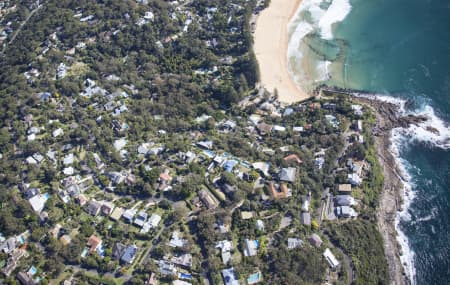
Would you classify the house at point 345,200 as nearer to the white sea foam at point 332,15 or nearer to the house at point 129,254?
the house at point 129,254

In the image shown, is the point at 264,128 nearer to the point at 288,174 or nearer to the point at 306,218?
the point at 288,174

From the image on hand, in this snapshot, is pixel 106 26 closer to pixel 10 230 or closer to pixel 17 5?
pixel 17 5

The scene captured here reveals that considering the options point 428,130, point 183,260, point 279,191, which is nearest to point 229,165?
point 279,191

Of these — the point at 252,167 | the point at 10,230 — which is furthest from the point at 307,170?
the point at 10,230

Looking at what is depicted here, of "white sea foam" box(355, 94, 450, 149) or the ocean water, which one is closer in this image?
the ocean water

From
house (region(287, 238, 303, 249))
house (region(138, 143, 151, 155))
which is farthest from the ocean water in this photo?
house (region(138, 143, 151, 155))

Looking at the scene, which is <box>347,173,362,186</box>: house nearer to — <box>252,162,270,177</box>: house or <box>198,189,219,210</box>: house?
<box>252,162,270,177</box>: house
